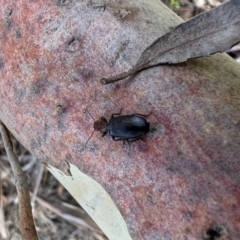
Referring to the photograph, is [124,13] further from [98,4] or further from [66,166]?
[66,166]

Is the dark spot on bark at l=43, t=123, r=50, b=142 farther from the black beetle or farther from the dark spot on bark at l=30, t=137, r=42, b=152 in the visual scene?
the black beetle

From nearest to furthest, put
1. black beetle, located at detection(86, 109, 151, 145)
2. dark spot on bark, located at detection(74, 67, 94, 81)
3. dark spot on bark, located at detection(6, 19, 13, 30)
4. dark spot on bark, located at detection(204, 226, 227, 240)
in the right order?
dark spot on bark, located at detection(204, 226, 227, 240), black beetle, located at detection(86, 109, 151, 145), dark spot on bark, located at detection(74, 67, 94, 81), dark spot on bark, located at detection(6, 19, 13, 30)

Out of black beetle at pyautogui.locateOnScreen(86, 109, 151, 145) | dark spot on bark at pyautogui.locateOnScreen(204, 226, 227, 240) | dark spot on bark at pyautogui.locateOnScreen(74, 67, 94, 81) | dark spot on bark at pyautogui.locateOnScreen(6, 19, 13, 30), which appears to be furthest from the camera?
dark spot on bark at pyautogui.locateOnScreen(6, 19, 13, 30)

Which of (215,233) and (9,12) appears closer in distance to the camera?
(215,233)

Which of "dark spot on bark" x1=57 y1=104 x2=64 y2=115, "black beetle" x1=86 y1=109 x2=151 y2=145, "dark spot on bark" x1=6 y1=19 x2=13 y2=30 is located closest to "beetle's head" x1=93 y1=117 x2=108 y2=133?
"black beetle" x1=86 y1=109 x2=151 y2=145

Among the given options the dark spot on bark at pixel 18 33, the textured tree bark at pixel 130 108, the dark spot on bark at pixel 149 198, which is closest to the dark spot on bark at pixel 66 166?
the textured tree bark at pixel 130 108

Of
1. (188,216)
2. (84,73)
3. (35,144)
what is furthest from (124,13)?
(188,216)

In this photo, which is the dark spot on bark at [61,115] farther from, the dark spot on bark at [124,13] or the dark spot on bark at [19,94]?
the dark spot on bark at [124,13]

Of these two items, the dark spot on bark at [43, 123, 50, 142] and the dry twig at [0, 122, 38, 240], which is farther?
the dry twig at [0, 122, 38, 240]
